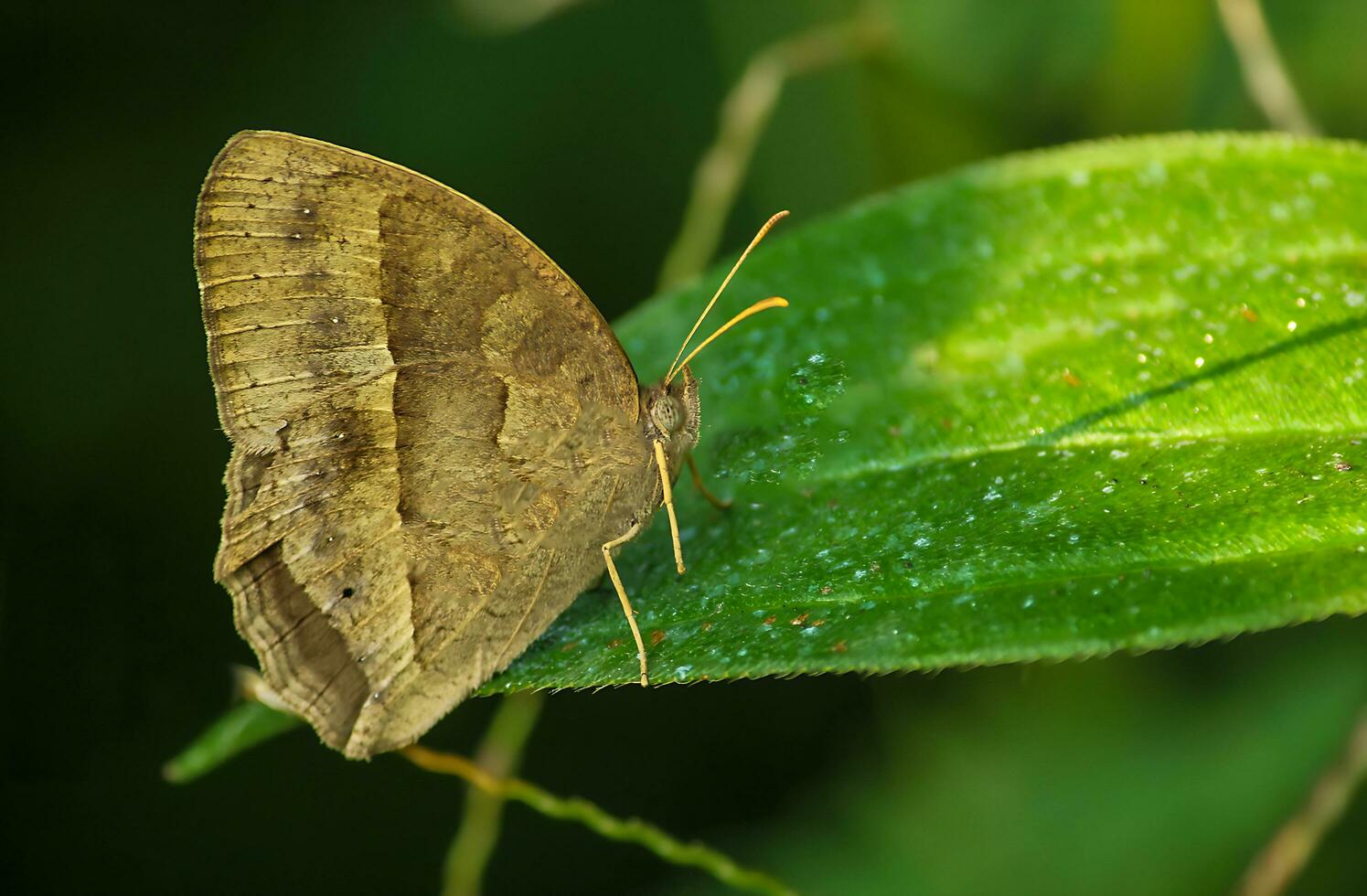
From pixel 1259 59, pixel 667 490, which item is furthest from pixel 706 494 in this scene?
pixel 1259 59

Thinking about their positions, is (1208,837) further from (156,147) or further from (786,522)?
(156,147)

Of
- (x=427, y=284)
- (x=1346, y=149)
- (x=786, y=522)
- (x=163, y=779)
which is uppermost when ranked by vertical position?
(x=427, y=284)

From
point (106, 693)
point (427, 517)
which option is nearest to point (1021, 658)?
point (427, 517)

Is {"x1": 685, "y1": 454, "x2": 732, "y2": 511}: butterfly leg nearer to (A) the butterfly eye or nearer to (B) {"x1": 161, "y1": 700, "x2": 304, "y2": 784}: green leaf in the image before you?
(A) the butterfly eye

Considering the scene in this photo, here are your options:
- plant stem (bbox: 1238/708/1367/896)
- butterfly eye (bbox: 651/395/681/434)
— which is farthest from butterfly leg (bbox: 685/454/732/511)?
plant stem (bbox: 1238/708/1367/896)

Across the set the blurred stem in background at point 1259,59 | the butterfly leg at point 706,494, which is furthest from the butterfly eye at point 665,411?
the blurred stem in background at point 1259,59

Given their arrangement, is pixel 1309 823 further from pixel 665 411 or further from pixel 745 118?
pixel 745 118
